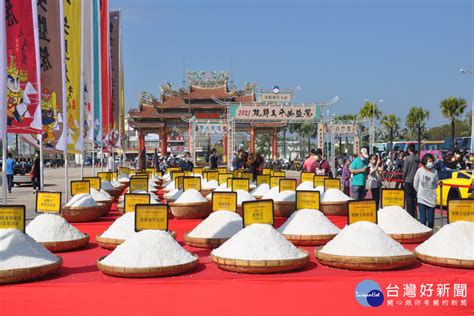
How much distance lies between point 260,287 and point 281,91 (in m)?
10.9

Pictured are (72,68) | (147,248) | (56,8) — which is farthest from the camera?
(72,68)

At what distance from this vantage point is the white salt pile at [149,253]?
7.48ft

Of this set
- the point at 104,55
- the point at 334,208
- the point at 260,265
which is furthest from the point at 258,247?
the point at 104,55

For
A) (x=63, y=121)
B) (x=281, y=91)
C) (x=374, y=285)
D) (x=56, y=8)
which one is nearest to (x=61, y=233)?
(x=374, y=285)

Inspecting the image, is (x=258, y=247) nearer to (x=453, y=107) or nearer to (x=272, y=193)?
(x=272, y=193)

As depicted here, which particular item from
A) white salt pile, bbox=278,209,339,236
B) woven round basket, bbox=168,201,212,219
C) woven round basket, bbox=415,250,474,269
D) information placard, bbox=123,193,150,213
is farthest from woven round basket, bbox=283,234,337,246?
woven round basket, bbox=168,201,212,219

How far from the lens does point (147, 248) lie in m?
2.37

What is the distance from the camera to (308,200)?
3430 millimetres

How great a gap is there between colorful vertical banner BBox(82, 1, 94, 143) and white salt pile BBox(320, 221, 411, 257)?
5767mm

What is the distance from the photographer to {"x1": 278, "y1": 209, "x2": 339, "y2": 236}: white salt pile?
3043 millimetres

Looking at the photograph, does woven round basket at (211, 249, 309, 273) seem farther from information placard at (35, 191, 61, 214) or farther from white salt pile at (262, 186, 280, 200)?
white salt pile at (262, 186, 280, 200)

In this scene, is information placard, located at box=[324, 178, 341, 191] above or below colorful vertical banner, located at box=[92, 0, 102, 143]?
below

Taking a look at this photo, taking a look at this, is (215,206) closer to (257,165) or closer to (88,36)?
(257,165)

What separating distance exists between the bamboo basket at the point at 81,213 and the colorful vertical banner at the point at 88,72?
12.2ft
